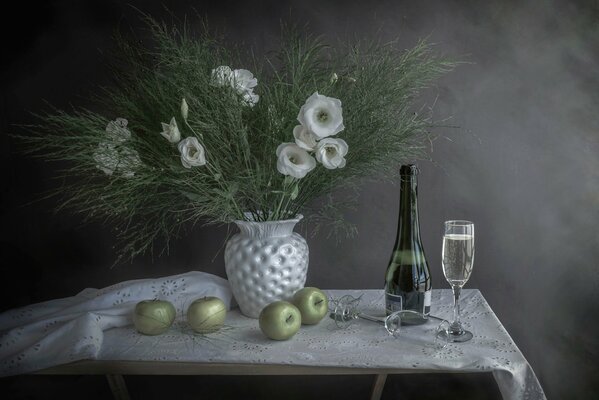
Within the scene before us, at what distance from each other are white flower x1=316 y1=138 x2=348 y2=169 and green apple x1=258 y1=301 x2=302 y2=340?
298 mm

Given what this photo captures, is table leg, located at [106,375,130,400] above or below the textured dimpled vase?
below

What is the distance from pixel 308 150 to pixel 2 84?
3.60 feet

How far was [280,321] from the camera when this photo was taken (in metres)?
1.15

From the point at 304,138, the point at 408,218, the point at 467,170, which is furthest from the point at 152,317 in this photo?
the point at 467,170

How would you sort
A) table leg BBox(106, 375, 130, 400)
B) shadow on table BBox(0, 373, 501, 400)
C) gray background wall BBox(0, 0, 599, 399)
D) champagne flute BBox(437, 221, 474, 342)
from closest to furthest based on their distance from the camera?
champagne flute BBox(437, 221, 474, 342), table leg BBox(106, 375, 130, 400), gray background wall BBox(0, 0, 599, 399), shadow on table BBox(0, 373, 501, 400)

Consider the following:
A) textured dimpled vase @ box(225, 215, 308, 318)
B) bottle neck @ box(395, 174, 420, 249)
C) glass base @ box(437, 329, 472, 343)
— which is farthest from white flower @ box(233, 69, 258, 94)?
glass base @ box(437, 329, 472, 343)

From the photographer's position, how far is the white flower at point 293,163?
112cm

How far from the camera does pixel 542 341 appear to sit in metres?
1.80

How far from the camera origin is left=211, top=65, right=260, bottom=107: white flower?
121cm

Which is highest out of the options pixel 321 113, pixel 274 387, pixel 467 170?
pixel 321 113

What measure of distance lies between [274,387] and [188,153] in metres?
1.03

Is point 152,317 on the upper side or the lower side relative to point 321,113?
lower

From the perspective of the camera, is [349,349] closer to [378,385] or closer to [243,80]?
[378,385]

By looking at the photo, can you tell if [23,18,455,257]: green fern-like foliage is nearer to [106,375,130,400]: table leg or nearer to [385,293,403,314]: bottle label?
[385,293,403,314]: bottle label
